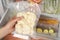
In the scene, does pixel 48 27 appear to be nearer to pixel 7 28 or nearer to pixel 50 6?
pixel 50 6

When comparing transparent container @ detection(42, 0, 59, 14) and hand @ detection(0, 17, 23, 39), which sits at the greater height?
transparent container @ detection(42, 0, 59, 14)

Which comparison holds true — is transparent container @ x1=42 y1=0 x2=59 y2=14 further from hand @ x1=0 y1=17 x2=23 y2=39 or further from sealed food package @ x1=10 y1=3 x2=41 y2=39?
hand @ x1=0 y1=17 x2=23 y2=39

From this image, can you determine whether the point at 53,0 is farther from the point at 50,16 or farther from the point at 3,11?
the point at 3,11

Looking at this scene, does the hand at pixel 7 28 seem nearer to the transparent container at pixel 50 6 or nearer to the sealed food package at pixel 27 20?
the sealed food package at pixel 27 20

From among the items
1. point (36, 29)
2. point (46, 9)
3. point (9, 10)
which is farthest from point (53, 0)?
point (9, 10)

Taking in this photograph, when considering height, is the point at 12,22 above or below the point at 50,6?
below

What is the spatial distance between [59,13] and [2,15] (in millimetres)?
430

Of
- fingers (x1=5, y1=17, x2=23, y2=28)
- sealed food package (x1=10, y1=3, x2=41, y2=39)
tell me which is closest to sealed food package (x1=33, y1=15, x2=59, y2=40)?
sealed food package (x1=10, y1=3, x2=41, y2=39)

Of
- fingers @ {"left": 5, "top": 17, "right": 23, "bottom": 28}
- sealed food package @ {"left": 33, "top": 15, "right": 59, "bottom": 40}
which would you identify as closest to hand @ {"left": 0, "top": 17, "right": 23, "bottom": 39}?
fingers @ {"left": 5, "top": 17, "right": 23, "bottom": 28}

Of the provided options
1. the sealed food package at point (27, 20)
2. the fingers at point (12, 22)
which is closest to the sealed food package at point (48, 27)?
the sealed food package at point (27, 20)

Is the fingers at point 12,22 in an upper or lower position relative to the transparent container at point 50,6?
lower

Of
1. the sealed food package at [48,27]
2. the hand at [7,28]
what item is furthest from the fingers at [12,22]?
the sealed food package at [48,27]

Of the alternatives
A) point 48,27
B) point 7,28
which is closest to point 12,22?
point 7,28

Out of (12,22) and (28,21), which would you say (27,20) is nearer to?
(28,21)
